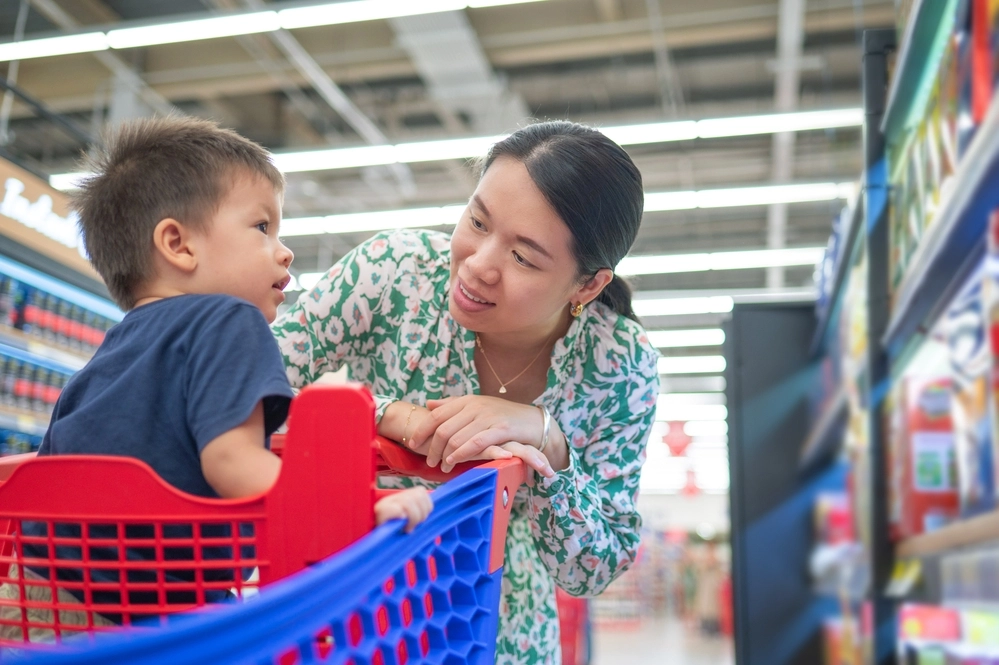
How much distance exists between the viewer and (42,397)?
5.21m

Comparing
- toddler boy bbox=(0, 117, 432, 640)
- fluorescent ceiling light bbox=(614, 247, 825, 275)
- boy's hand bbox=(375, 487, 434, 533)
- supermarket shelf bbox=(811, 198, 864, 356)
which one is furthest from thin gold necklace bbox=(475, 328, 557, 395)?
fluorescent ceiling light bbox=(614, 247, 825, 275)

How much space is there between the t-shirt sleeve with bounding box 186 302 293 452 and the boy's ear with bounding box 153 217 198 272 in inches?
6.9

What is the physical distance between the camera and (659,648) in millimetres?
10266

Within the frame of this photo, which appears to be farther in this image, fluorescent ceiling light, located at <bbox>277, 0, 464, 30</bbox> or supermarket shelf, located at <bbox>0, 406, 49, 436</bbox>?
fluorescent ceiling light, located at <bbox>277, 0, 464, 30</bbox>

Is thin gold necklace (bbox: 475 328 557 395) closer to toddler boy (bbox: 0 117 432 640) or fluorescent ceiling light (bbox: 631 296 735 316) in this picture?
toddler boy (bbox: 0 117 432 640)

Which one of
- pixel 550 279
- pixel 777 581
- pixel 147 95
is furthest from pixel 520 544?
pixel 147 95

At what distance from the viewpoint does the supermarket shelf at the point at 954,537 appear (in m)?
1.37

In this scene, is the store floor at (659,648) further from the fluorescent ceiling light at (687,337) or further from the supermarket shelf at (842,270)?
the supermarket shelf at (842,270)

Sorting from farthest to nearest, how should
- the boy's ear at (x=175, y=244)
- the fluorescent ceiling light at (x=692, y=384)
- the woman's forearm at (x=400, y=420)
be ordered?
the fluorescent ceiling light at (x=692, y=384) → the woman's forearm at (x=400, y=420) → the boy's ear at (x=175, y=244)

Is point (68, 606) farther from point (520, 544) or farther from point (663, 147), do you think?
point (663, 147)

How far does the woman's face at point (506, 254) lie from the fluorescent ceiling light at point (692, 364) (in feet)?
51.3

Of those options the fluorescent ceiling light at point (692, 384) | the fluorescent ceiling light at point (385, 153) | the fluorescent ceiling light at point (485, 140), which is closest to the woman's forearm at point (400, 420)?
the fluorescent ceiling light at point (485, 140)

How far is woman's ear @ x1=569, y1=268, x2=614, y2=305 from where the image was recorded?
1.65 metres

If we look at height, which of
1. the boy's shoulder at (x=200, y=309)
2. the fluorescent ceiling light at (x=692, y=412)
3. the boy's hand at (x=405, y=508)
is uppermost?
the fluorescent ceiling light at (x=692, y=412)
